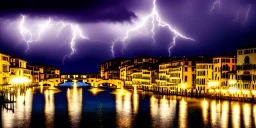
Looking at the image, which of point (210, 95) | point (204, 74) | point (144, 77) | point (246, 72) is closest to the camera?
point (246, 72)

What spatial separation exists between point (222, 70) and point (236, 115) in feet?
120

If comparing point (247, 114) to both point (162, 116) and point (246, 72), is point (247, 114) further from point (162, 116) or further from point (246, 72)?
point (246, 72)

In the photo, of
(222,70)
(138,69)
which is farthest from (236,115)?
(138,69)

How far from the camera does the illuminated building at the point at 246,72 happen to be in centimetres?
7850

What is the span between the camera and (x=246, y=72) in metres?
80.2

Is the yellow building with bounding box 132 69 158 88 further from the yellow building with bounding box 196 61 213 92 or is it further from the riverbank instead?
the yellow building with bounding box 196 61 213 92

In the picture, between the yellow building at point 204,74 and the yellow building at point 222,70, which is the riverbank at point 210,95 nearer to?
the yellow building at point 204,74

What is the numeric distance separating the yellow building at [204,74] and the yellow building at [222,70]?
3.15 meters

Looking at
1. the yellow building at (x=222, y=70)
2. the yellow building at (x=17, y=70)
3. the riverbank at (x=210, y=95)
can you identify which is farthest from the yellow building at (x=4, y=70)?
the yellow building at (x=222, y=70)

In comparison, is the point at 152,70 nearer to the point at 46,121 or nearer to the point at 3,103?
the point at 3,103

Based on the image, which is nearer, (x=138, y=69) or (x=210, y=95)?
(x=210, y=95)

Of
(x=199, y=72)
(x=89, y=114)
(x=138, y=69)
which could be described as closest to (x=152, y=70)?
(x=138, y=69)

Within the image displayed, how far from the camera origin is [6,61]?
11031 cm

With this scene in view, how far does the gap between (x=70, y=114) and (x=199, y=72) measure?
159ft
